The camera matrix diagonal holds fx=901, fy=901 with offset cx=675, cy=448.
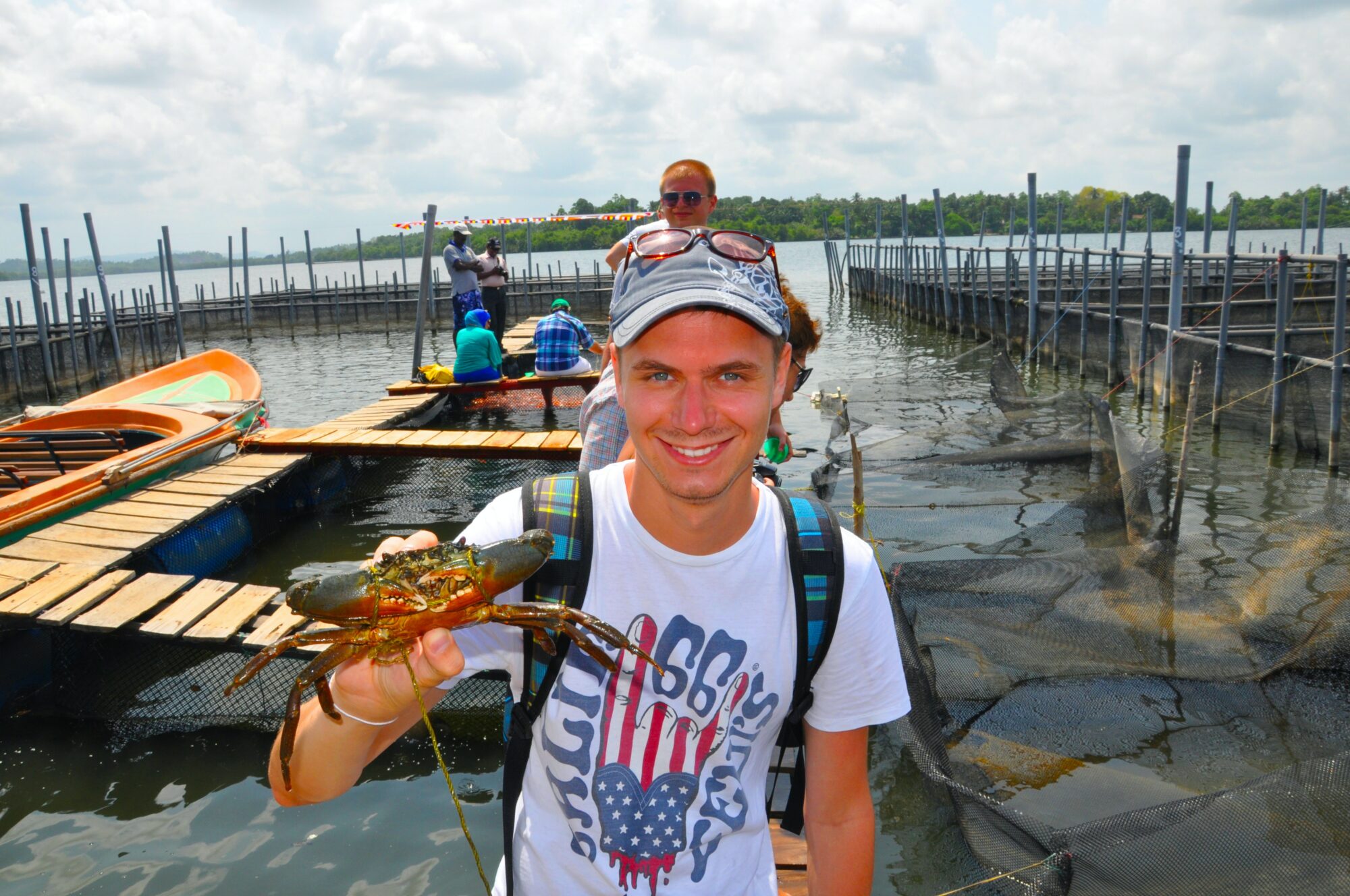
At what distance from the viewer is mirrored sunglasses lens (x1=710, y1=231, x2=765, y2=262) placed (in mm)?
1873

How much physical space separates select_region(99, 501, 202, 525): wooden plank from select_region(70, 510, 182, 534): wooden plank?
2.1 inches

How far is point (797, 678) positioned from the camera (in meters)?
1.84

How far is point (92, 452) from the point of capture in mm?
9328

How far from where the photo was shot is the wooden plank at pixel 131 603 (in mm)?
5508

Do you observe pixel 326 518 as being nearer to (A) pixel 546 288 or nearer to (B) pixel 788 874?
(B) pixel 788 874

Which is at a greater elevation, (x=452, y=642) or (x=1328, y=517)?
(x=452, y=642)

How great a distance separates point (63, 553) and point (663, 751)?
21.7 feet

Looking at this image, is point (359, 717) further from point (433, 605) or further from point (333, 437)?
point (333, 437)

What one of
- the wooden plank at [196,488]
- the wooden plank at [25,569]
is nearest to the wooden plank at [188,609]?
the wooden plank at [25,569]

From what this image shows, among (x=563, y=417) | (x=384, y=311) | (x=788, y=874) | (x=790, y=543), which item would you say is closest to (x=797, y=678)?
(x=790, y=543)

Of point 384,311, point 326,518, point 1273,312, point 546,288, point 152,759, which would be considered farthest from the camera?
point 546,288

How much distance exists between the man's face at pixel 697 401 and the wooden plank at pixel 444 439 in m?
8.61

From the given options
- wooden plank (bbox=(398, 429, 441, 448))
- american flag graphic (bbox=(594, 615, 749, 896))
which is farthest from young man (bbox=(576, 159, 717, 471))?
wooden plank (bbox=(398, 429, 441, 448))

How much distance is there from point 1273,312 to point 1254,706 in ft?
61.0
